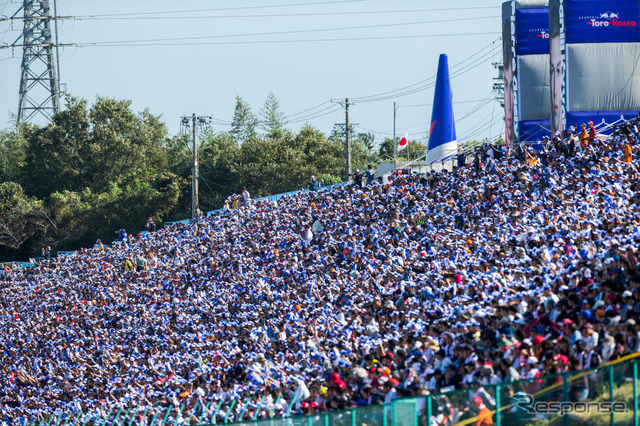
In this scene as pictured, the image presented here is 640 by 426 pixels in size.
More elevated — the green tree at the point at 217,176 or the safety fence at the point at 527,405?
the green tree at the point at 217,176

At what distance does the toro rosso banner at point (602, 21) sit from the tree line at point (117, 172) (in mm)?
28003

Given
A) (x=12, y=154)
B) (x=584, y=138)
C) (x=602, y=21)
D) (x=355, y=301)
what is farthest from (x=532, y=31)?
(x=12, y=154)

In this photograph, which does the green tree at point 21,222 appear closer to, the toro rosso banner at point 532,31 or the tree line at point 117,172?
the tree line at point 117,172

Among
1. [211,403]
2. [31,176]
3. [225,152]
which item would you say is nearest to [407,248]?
[211,403]

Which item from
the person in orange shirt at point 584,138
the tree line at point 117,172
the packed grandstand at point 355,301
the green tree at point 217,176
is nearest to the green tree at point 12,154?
the tree line at point 117,172

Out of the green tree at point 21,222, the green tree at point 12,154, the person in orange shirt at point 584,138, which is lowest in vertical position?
the person in orange shirt at point 584,138

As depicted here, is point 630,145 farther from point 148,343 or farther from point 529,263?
point 148,343

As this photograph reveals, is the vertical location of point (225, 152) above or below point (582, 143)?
above

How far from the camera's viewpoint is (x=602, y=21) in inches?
1190

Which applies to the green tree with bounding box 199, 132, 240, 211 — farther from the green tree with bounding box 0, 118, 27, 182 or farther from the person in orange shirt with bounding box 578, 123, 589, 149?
the person in orange shirt with bounding box 578, 123, 589, 149

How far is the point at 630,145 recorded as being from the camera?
963 inches

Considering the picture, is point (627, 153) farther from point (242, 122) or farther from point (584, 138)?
point (242, 122)

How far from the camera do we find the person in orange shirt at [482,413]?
11000mm

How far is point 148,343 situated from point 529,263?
1311cm
